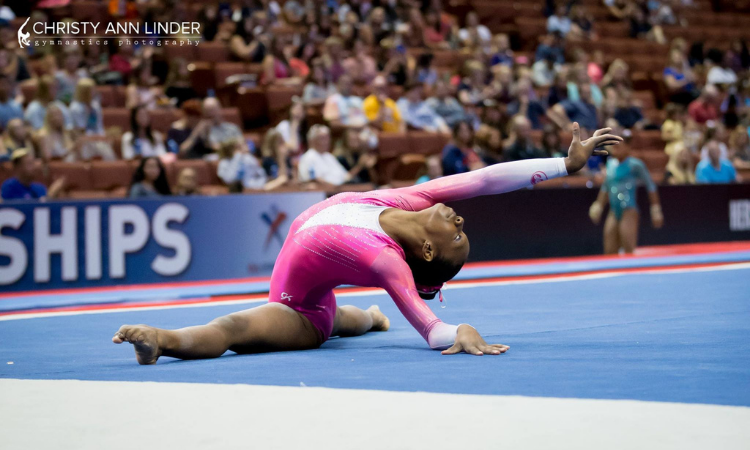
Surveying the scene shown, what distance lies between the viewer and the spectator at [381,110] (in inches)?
494

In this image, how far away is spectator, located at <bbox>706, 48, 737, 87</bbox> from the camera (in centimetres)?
1745

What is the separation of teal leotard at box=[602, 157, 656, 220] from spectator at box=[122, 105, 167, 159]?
523cm

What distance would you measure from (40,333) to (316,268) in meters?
2.02

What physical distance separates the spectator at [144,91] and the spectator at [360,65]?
2651mm

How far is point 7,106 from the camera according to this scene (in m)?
10.3

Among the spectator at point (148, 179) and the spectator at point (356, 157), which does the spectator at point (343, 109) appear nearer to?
the spectator at point (356, 157)

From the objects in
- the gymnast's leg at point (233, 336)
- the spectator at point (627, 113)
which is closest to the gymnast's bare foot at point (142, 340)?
the gymnast's leg at point (233, 336)

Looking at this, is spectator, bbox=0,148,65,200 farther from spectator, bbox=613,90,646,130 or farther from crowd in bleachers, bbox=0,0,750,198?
spectator, bbox=613,90,646,130

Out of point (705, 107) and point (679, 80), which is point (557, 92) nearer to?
point (705, 107)

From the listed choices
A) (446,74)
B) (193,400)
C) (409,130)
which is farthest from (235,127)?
(193,400)

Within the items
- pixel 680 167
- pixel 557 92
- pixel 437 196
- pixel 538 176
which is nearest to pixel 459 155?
pixel 680 167

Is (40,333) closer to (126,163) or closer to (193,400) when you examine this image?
(193,400)

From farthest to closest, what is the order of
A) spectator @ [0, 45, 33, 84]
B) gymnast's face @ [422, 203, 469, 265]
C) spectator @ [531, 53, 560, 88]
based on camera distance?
spectator @ [531, 53, 560, 88] < spectator @ [0, 45, 33, 84] < gymnast's face @ [422, 203, 469, 265]
